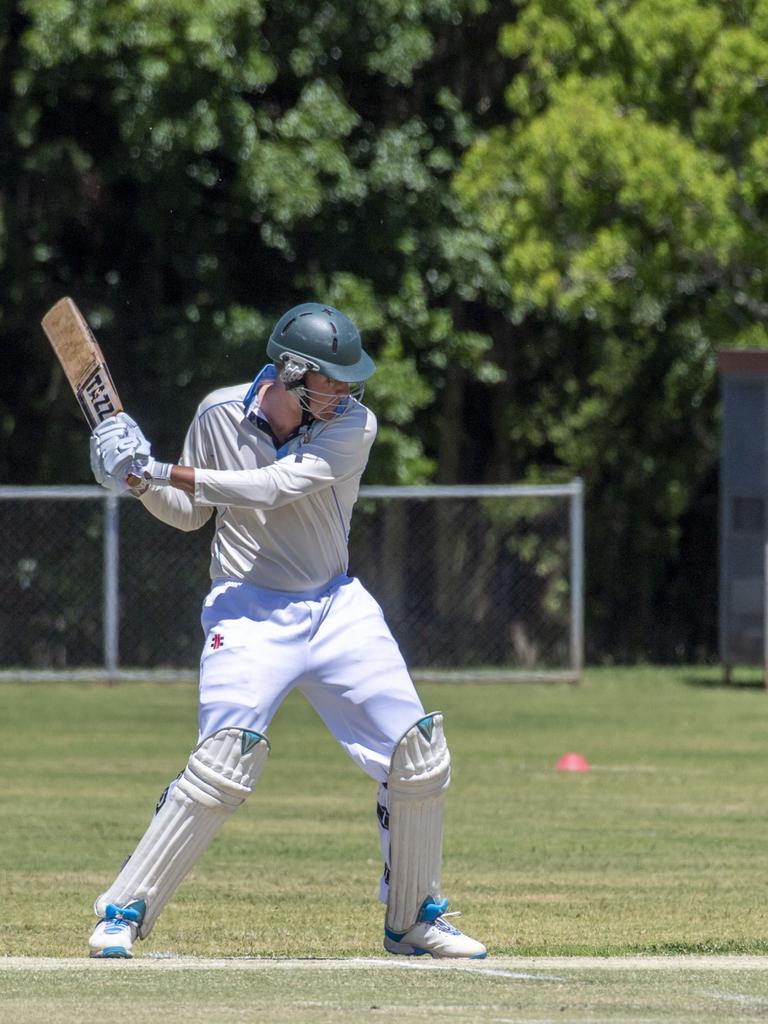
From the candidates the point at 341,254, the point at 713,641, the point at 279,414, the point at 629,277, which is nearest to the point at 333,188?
the point at 341,254

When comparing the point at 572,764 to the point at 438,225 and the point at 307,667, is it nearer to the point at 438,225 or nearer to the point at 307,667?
the point at 307,667

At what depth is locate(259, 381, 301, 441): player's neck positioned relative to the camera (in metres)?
7.37

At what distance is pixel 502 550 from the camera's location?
25484 mm

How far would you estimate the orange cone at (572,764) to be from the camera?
560 inches

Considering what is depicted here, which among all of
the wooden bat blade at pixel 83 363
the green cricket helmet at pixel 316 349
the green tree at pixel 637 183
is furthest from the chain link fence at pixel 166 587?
the green cricket helmet at pixel 316 349

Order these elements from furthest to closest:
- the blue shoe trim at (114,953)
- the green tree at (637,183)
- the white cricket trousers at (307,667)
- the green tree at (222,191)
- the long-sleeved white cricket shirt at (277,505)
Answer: the green tree at (222,191) < the green tree at (637,183) < the long-sleeved white cricket shirt at (277,505) < the white cricket trousers at (307,667) < the blue shoe trim at (114,953)

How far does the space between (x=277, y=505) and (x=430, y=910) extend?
1.47 m

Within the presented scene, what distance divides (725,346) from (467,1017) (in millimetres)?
18466

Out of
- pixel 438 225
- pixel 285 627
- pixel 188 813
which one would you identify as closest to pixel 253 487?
pixel 285 627

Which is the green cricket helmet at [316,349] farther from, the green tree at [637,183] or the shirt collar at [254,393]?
the green tree at [637,183]

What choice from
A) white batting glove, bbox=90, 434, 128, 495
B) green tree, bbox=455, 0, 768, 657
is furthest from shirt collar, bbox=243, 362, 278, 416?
green tree, bbox=455, 0, 768, 657

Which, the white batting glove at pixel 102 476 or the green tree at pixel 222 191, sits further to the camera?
the green tree at pixel 222 191

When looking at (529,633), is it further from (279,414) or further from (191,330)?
(279,414)

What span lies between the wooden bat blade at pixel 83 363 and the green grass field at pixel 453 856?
189cm
